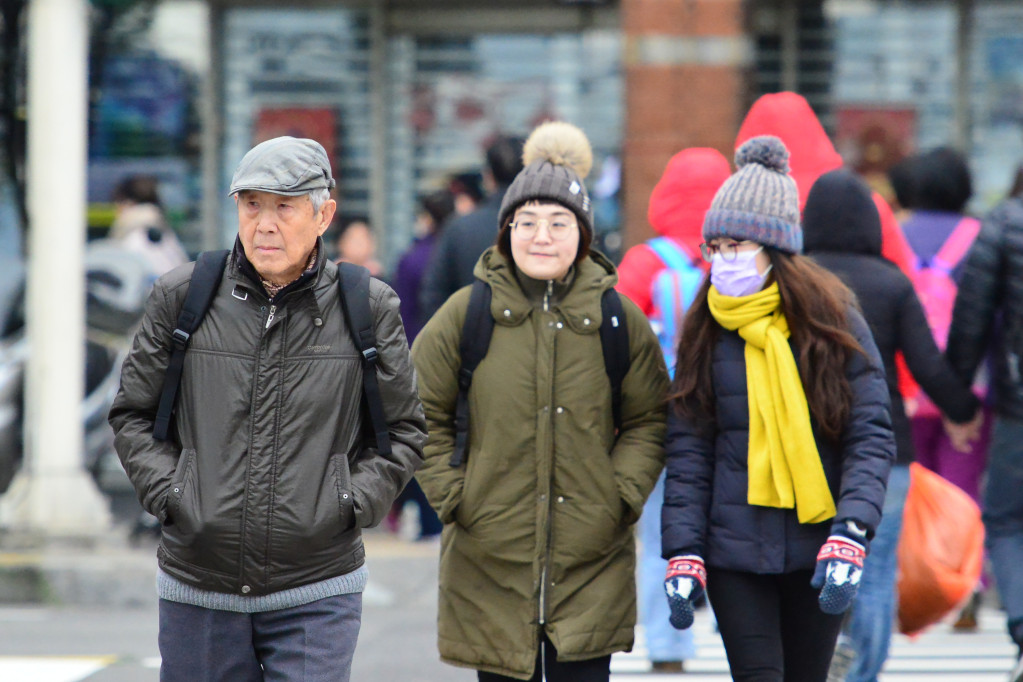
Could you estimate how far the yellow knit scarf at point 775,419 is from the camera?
4.24m

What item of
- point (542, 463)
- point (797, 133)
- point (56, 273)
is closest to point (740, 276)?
point (542, 463)

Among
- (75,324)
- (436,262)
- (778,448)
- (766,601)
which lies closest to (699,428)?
(778,448)

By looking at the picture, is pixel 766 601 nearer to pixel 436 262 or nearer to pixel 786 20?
pixel 436 262

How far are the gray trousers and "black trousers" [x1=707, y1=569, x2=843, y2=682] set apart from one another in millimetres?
1159

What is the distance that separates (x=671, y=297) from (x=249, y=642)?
9.21 ft

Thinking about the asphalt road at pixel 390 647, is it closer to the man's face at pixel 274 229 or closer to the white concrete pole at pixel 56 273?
the white concrete pole at pixel 56 273

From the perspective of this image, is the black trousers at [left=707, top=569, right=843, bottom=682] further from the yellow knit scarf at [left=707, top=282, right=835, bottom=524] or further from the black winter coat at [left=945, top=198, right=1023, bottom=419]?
the black winter coat at [left=945, top=198, right=1023, bottom=419]

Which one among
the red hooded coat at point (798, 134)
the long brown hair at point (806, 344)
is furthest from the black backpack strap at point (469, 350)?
the red hooded coat at point (798, 134)

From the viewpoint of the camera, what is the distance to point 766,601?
4301mm

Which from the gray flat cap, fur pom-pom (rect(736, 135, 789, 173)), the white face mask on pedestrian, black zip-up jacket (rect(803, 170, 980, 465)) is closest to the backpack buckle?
the gray flat cap

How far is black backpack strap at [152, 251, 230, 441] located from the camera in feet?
12.0

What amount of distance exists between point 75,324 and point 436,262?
97.6 inches

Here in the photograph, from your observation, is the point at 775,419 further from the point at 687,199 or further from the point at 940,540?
the point at 687,199

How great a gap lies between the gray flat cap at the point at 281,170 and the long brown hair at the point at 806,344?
131 centimetres
